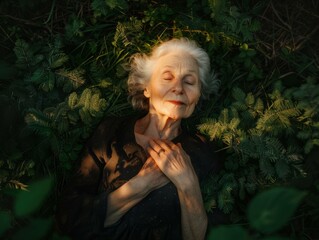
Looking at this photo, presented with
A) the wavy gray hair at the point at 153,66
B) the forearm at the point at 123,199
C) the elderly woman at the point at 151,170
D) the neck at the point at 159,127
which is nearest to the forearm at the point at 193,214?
the elderly woman at the point at 151,170

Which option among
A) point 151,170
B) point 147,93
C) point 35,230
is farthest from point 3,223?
point 147,93

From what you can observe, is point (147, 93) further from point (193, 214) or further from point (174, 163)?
point (193, 214)

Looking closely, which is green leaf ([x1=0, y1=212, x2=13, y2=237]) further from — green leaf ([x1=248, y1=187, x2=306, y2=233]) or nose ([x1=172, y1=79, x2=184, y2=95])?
nose ([x1=172, y1=79, x2=184, y2=95])

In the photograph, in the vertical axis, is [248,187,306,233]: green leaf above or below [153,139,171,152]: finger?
above

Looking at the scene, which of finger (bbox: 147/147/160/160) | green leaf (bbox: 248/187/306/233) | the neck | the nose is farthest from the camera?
the neck

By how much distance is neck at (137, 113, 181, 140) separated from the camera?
3.03 m

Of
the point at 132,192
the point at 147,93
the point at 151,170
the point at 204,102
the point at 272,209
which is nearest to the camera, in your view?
the point at 272,209

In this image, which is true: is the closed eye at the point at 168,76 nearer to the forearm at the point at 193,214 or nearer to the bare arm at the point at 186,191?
the bare arm at the point at 186,191

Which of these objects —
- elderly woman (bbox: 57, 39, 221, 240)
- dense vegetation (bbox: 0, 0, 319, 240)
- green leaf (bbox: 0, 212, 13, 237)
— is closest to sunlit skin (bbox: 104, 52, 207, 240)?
elderly woman (bbox: 57, 39, 221, 240)

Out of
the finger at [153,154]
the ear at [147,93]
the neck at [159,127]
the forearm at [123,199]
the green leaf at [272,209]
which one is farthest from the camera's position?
the ear at [147,93]

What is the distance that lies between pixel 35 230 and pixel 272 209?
0.49 m

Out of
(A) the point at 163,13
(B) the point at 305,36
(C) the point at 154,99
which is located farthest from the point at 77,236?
(B) the point at 305,36

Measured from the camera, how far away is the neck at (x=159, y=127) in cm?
303

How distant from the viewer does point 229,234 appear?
33.4 inches
